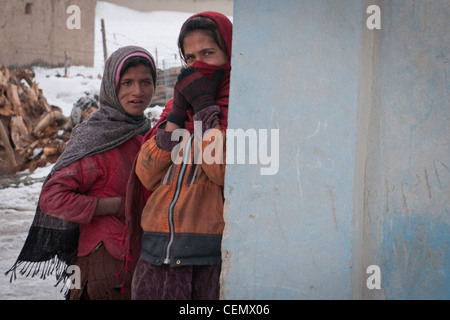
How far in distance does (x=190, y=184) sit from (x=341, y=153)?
538 millimetres

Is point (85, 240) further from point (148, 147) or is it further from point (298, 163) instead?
point (298, 163)

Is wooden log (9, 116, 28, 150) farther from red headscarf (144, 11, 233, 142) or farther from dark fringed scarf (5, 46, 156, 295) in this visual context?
red headscarf (144, 11, 233, 142)

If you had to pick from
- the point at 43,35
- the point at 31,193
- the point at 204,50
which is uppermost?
the point at 43,35

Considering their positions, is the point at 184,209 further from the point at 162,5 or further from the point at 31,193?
the point at 162,5

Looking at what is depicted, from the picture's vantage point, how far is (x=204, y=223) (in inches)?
70.4

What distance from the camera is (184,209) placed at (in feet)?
5.86

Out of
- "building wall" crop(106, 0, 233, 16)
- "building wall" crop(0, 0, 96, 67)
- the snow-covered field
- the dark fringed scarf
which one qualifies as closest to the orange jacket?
the dark fringed scarf

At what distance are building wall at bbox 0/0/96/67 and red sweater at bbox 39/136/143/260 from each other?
12176 mm

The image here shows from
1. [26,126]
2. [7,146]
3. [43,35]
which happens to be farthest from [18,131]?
[43,35]

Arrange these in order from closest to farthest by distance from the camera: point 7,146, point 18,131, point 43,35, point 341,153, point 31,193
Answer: point 341,153 < point 31,193 < point 7,146 < point 18,131 < point 43,35

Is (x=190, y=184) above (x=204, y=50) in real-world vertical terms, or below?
below

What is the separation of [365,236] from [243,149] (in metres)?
0.52

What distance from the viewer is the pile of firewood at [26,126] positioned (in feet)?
27.6

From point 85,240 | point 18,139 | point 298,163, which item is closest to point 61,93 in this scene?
point 18,139
